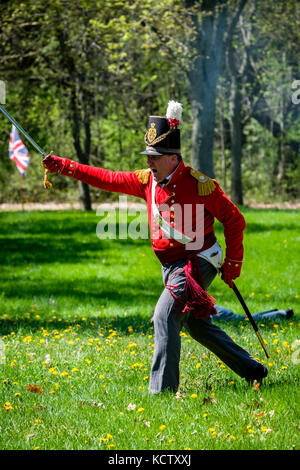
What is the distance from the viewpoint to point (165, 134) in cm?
515

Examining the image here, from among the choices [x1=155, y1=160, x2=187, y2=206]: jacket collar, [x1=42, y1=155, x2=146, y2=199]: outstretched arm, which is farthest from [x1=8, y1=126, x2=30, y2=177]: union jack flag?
[x1=155, y1=160, x2=187, y2=206]: jacket collar

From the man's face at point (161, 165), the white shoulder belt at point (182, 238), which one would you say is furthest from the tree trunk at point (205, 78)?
the white shoulder belt at point (182, 238)

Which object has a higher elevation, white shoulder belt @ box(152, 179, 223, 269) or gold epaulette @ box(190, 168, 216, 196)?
gold epaulette @ box(190, 168, 216, 196)

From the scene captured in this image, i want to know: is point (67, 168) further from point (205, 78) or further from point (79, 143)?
point (79, 143)

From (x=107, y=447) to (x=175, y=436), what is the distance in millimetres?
459

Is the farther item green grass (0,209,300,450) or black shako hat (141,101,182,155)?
black shako hat (141,101,182,155)

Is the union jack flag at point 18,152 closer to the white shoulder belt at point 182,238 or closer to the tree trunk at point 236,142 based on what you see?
the tree trunk at point 236,142

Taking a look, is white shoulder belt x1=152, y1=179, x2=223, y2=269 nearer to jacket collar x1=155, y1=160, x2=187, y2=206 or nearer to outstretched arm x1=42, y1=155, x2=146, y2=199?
jacket collar x1=155, y1=160, x2=187, y2=206

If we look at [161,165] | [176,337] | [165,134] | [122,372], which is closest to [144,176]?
Result: [161,165]

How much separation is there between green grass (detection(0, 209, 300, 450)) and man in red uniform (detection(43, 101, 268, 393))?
0.93 ft

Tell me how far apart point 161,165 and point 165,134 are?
0.25m

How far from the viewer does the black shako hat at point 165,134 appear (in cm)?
515

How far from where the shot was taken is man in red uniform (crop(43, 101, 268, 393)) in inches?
201
